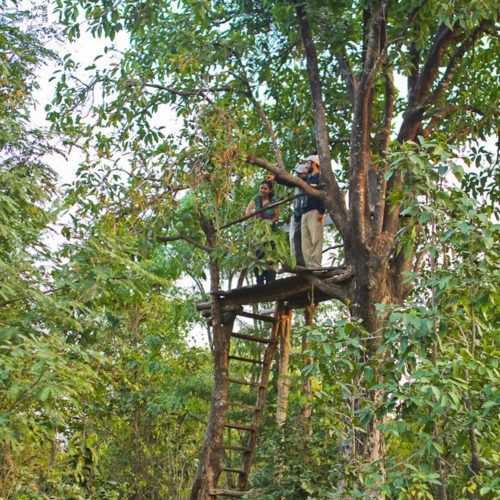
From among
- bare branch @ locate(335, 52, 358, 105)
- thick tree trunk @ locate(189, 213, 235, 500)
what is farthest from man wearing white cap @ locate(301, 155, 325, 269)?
thick tree trunk @ locate(189, 213, 235, 500)

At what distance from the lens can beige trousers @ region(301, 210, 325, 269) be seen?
766cm

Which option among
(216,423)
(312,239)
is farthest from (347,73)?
(216,423)

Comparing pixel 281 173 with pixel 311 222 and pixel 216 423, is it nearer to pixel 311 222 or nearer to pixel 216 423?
pixel 311 222

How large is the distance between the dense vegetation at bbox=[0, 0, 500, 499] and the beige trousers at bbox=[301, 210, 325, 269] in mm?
379

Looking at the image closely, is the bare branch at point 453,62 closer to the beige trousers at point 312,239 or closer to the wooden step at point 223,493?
the beige trousers at point 312,239

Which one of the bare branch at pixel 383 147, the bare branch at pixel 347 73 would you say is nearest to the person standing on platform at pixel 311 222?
the bare branch at pixel 383 147

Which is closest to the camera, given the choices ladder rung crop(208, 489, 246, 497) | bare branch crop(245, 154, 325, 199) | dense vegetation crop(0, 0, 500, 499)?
dense vegetation crop(0, 0, 500, 499)

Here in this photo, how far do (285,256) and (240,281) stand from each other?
2558mm

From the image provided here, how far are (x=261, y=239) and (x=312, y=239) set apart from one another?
1.38m

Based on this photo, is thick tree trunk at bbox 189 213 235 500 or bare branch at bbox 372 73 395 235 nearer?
bare branch at bbox 372 73 395 235

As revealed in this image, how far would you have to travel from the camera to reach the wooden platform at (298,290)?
7.26 metres

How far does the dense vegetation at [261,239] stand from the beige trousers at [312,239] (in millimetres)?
379

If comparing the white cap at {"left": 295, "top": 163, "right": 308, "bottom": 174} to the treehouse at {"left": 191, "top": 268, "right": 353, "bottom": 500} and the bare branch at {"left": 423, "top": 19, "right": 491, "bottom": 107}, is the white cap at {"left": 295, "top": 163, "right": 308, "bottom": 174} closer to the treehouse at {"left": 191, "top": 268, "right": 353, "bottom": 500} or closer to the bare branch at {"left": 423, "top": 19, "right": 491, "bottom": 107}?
the treehouse at {"left": 191, "top": 268, "right": 353, "bottom": 500}

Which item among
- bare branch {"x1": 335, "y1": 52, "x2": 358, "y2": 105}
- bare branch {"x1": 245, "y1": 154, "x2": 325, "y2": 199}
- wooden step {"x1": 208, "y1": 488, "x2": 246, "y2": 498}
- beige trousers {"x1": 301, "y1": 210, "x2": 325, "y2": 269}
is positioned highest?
bare branch {"x1": 335, "y1": 52, "x2": 358, "y2": 105}
